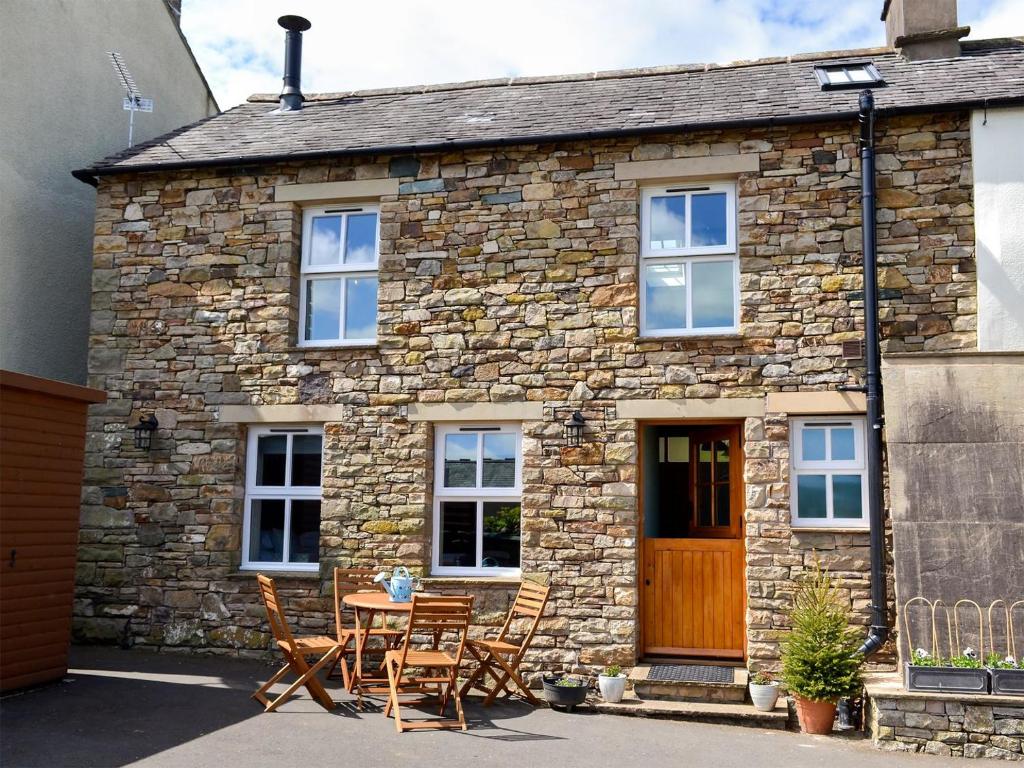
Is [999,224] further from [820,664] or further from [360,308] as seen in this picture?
[360,308]

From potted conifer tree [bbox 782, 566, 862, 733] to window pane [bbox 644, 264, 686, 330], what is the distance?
285 cm

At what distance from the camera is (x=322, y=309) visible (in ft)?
33.0

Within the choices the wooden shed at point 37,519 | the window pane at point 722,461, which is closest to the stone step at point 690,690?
the window pane at point 722,461

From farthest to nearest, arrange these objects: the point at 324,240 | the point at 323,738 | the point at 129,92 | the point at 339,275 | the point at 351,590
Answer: the point at 129,92 → the point at 324,240 → the point at 339,275 → the point at 351,590 → the point at 323,738

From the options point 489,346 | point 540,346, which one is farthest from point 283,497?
point 540,346

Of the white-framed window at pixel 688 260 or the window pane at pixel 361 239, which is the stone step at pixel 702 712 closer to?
the white-framed window at pixel 688 260

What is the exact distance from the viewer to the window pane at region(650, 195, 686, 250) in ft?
30.4

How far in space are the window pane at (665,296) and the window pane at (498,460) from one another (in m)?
1.76

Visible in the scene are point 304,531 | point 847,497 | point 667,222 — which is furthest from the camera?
point 304,531

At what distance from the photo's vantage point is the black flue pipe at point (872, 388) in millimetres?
8055

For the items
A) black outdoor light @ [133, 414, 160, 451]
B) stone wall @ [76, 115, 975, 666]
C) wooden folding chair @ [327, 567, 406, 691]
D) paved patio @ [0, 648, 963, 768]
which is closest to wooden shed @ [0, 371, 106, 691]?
paved patio @ [0, 648, 963, 768]

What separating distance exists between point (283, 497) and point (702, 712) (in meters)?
4.55

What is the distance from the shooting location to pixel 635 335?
902 centimetres

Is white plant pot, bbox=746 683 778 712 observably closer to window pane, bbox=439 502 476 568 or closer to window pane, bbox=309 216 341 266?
window pane, bbox=439 502 476 568
